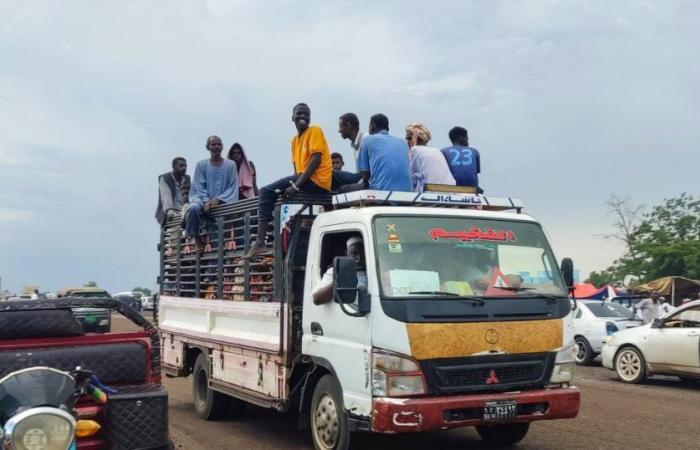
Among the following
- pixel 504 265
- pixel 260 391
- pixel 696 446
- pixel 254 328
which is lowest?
pixel 696 446

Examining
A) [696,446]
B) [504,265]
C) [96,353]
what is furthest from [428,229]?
[696,446]

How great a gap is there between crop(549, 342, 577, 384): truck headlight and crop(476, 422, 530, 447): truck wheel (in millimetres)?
999

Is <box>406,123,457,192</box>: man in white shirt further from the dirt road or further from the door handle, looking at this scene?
the dirt road

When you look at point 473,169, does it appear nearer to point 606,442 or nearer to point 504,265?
point 504,265

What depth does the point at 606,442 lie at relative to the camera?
7.45 meters

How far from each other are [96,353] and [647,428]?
6.34 m

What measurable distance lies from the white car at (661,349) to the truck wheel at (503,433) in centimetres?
602

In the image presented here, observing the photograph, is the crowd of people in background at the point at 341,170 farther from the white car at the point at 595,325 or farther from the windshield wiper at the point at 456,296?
the white car at the point at 595,325

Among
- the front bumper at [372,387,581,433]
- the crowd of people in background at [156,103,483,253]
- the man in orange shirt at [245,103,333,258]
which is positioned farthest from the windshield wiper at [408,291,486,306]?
the man in orange shirt at [245,103,333,258]

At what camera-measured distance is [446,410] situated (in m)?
5.64

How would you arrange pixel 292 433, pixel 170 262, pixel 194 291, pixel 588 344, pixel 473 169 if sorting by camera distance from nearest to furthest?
pixel 292 433
pixel 473 169
pixel 194 291
pixel 170 262
pixel 588 344

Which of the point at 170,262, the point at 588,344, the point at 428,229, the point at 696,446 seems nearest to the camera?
the point at 428,229

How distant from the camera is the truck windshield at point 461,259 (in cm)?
602

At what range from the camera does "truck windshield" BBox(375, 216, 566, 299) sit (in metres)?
6.02
